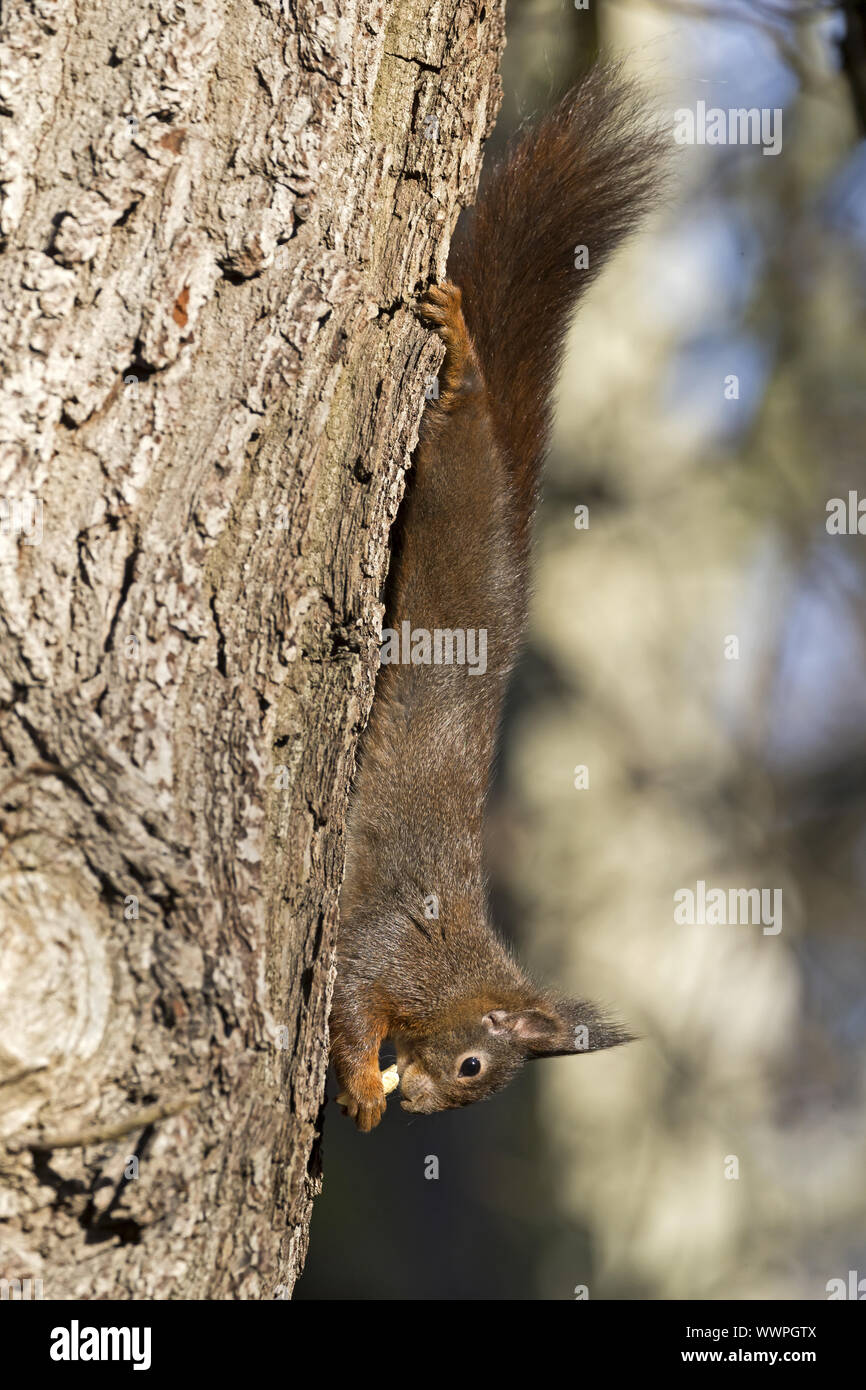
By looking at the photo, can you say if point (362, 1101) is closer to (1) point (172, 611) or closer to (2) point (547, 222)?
(1) point (172, 611)

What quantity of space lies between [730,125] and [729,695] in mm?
2439

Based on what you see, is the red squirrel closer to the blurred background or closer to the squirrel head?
the squirrel head

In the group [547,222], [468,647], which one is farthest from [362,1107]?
[547,222]

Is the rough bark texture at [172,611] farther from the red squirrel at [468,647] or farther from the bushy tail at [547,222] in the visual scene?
the bushy tail at [547,222]

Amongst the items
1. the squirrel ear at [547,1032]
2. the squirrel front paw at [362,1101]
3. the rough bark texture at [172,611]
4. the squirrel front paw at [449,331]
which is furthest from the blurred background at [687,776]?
the rough bark texture at [172,611]

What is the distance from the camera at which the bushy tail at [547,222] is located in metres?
2.55

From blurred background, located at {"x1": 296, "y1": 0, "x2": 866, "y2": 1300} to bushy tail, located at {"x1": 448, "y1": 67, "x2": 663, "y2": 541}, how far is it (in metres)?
1.89

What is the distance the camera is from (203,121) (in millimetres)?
1479

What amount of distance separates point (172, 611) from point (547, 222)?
1652mm

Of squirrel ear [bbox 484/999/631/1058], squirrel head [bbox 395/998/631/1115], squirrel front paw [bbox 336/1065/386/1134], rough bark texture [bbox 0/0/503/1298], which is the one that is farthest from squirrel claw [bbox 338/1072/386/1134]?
rough bark texture [bbox 0/0/503/1298]

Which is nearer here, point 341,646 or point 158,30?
point 158,30

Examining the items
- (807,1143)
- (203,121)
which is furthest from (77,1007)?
(807,1143)

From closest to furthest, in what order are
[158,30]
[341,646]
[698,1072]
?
[158,30]
[341,646]
[698,1072]

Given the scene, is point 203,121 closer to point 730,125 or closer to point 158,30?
point 158,30
